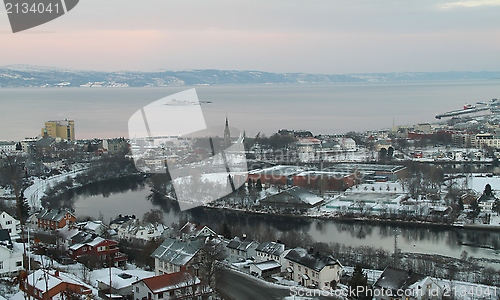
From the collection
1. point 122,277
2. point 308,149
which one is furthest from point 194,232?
point 308,149

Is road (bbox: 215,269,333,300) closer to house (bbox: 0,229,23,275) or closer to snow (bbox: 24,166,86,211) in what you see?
house (bbox: 0,229,23,275)

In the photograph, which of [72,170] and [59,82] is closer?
[72,170]

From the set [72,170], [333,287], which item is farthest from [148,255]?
[72,170]

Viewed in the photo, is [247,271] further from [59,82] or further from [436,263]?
[59,82]

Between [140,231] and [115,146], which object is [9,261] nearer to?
[140,231]

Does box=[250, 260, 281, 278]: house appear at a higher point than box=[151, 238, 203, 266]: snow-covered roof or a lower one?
lower

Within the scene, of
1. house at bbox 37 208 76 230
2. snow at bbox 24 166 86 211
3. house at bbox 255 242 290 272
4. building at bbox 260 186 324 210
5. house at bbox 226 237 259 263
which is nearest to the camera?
house at bbox 255 242 290 272

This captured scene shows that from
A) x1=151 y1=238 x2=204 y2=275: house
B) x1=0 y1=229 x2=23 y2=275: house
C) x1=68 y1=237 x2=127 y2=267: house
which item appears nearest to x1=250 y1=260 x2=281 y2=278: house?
x1=151 y1=238 x2=204 y2=275: house
